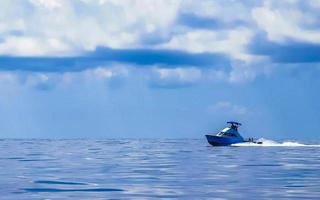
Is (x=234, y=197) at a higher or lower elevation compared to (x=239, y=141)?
lower

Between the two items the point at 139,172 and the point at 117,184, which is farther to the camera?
the point at 139,172

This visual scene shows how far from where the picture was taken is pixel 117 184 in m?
38.5

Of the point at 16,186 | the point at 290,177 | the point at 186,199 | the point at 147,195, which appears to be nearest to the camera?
the point at 186,199

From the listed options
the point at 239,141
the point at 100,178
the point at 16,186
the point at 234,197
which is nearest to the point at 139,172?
the point at 100,178

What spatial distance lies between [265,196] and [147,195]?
19.7 ft

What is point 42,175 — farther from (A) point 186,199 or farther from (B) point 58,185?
(A) point 186,199

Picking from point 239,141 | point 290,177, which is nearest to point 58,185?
point 290,177

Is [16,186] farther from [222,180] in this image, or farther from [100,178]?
[222,180]

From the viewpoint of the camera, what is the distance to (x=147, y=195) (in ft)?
106

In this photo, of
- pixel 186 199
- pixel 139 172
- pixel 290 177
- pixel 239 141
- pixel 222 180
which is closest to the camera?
pixel 186 199

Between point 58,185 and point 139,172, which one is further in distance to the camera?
point 139,172

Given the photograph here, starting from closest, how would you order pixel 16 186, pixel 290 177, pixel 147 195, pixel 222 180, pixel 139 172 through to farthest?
1. pixel 147 195
2. pixel 16 186
3. pixel 222 180
4. pixel 290 177
5. pixel 139 172

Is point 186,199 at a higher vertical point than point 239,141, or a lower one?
lower

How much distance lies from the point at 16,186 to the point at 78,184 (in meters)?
3.77
